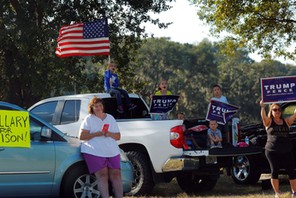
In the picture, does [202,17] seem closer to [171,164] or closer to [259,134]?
[259,134]

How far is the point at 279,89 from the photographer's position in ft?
32.9

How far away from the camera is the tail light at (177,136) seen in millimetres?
9773

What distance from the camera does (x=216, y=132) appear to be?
10.6m

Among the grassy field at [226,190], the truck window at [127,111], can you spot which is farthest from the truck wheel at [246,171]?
the truck window at [127,111]

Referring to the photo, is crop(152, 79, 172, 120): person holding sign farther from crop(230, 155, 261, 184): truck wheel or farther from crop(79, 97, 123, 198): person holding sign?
crop(79, 97, 123, 198): person holding sign

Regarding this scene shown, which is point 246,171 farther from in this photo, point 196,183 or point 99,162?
point 99,162

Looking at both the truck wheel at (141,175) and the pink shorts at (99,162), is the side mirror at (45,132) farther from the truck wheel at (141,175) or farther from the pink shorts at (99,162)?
the truck wheel at (141,175)

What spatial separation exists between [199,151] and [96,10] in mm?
12072

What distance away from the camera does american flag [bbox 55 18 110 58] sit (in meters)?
15.1

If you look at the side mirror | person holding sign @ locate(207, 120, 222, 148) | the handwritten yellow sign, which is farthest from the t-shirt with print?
person holding sign @ locate(207, 120, 222, 148)

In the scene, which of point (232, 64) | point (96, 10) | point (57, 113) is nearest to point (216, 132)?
point (57, 113)

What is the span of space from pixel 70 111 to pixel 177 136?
2.37 meters

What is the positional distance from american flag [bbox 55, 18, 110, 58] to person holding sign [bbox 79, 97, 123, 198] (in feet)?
Result: 21.1

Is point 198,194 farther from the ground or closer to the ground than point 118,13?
closer to the ground
